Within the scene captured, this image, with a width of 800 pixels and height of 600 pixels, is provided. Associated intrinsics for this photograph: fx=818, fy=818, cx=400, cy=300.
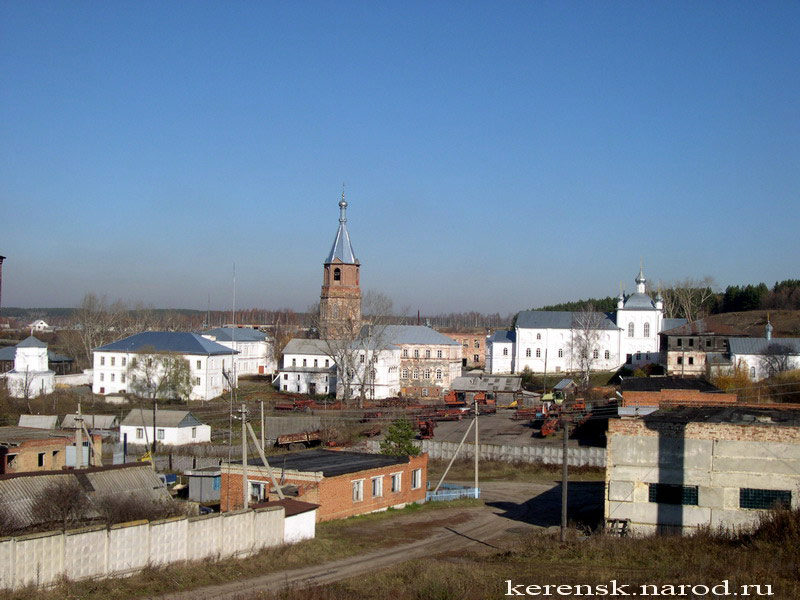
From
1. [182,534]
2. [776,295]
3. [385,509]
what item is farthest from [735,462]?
[776,295]

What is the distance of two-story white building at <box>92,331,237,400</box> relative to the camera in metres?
53.1

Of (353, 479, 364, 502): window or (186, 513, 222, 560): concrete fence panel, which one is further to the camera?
(353, 479, 364, 502): window

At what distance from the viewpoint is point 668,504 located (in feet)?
65.0

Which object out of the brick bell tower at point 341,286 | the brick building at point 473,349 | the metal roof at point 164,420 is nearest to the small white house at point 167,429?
the metal roof at point 164,420

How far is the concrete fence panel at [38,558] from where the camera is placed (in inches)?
533

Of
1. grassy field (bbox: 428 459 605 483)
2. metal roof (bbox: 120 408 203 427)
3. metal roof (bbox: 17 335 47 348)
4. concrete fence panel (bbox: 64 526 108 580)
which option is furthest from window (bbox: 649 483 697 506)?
metal roof (bbox: 17 335 47 348)

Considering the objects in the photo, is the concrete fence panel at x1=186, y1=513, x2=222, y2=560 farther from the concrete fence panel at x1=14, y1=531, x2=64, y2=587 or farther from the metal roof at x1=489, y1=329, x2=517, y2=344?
the metal roof at x1=489, y1=329, x2=517, y2=344

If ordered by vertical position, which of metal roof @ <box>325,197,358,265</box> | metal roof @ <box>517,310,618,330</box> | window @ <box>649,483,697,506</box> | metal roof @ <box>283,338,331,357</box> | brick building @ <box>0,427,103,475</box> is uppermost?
metal roof @ <box>325,197,358,265</box>

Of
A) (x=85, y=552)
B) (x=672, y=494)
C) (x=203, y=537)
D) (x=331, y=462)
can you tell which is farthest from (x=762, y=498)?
(x=85, y=552)

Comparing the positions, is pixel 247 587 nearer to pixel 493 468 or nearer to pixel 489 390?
pixel 493 468

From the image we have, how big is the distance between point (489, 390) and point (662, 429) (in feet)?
114

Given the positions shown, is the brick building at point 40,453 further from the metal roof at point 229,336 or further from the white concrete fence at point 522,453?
the metal roof at point 229,336

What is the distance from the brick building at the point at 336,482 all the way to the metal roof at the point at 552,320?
130 ft

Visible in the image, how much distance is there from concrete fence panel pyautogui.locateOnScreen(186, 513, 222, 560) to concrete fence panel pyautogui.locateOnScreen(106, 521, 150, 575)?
101 cm
